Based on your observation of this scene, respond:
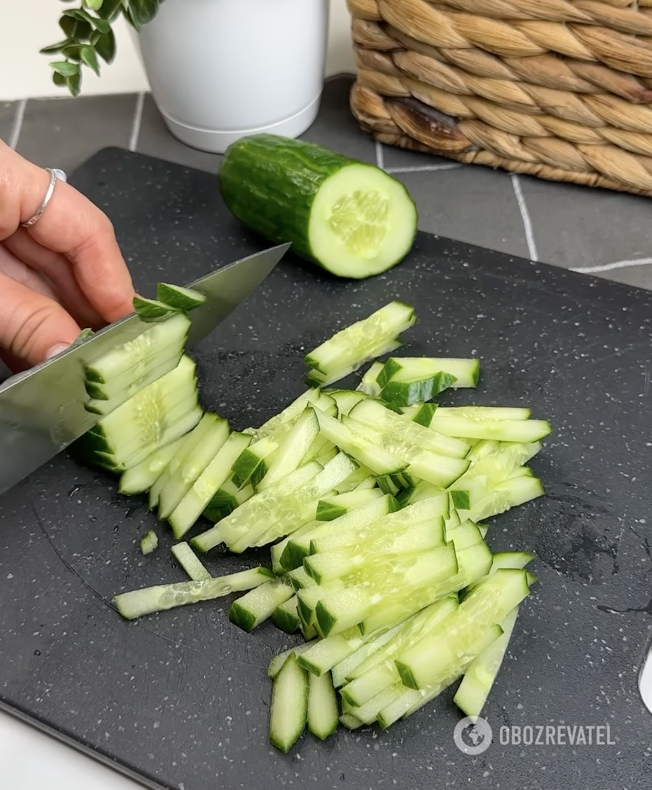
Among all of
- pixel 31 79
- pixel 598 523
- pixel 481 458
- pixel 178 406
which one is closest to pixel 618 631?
pixel 598 523

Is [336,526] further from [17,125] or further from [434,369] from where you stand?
[17,125]

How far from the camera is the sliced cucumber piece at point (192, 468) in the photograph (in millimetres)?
1302

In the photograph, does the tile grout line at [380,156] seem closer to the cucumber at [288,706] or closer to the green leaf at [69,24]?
the green leaf at [69,24]

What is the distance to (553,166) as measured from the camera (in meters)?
1.91

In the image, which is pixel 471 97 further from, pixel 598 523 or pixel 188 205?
pixel 598 523

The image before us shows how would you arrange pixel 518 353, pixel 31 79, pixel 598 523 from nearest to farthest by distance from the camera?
pixel 598 523 < pixel 518 353 < pixel 31 79

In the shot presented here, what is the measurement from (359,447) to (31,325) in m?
0.58

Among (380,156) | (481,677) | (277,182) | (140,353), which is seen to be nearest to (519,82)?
(380,156)

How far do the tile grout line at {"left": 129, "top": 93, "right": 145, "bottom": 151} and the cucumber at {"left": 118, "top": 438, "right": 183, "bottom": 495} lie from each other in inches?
44.9

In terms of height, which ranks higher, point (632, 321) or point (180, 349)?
point (180, 349)

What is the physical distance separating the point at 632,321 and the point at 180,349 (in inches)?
35.5

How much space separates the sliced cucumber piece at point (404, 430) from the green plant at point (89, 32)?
0.86 meters

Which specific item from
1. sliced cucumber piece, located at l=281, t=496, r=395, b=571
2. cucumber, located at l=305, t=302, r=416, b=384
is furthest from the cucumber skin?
sliced cucumber piece, located at l=281, t=496, r=395, b=571

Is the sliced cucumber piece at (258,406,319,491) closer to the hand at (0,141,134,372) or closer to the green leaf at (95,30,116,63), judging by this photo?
the hand at (0,141,134,372)
